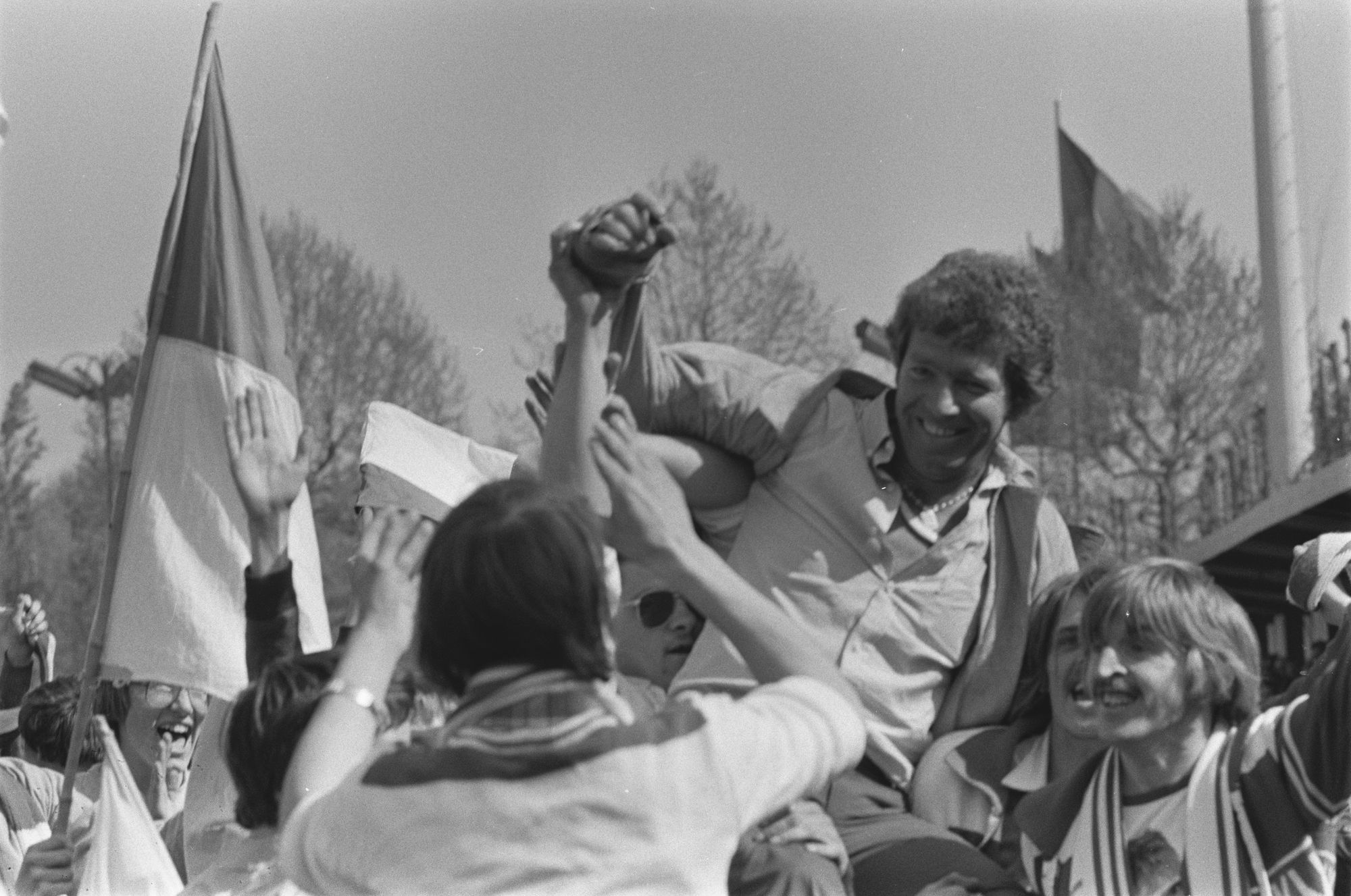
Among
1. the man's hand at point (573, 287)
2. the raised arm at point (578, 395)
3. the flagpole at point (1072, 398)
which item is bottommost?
the flagpole at point (1072, 398)

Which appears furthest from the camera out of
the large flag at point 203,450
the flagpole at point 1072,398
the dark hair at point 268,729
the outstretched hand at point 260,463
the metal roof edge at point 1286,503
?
the flagpole at point 1072,398

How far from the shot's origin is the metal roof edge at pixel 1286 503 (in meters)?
8.48

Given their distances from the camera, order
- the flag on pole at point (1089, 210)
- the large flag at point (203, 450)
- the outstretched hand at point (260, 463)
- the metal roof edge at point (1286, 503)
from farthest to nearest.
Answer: the flag on pole at point (1089, 210) → the metal roof edge at point (1286, 503) → the large flag at point (203, 450) → the outstretched hand at point (260, 463)

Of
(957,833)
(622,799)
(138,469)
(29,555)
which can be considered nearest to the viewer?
(622,799)

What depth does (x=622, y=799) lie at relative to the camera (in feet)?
6.95

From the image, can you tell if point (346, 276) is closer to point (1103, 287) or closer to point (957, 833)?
point (1103, 287)

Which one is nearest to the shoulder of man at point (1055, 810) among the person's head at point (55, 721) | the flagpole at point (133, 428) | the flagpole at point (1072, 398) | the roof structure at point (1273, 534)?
the flagpole at point (133, 428)

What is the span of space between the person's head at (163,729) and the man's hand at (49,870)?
1.07 m

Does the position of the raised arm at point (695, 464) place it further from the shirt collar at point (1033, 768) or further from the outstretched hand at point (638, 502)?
the outstretched hand at point (638, 502)

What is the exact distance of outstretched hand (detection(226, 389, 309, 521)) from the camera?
3.21 m

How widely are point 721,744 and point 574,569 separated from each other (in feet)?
0.82

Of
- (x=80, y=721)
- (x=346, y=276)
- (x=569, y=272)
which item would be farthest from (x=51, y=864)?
(x=346, y=276)

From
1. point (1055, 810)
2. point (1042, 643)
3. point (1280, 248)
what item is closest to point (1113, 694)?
point (1055, 810)

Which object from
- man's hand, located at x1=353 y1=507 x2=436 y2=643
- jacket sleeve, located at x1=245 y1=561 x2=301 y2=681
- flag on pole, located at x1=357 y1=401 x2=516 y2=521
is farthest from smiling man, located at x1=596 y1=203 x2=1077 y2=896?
flag on pole, located at x1=357 y1=401 x2=516 y2=521
